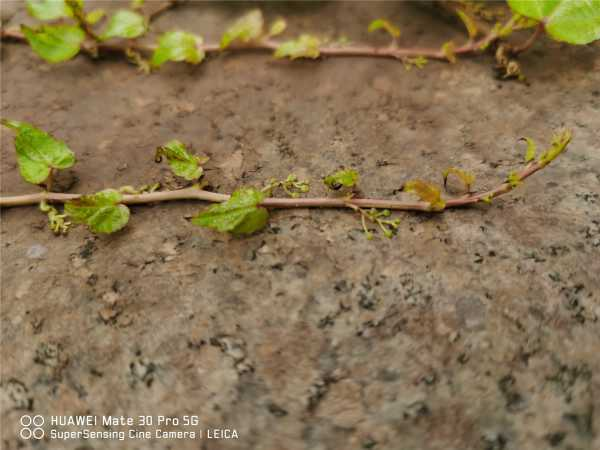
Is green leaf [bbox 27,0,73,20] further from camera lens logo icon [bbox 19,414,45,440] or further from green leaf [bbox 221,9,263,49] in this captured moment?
camera lens logo icon [bbox 19,414,45,440]

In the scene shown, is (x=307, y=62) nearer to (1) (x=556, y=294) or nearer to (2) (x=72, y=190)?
(2) (x=72, y=190)

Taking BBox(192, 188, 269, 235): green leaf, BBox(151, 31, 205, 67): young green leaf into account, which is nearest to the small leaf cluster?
BBox(151, 31, 205, 67): young green leaf

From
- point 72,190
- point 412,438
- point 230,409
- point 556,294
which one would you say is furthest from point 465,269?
point 72,190

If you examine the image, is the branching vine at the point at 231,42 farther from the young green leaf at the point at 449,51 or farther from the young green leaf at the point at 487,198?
the young green leaf at the point at 487,198

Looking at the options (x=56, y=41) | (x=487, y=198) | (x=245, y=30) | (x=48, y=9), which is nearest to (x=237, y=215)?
(x=487, y=198)

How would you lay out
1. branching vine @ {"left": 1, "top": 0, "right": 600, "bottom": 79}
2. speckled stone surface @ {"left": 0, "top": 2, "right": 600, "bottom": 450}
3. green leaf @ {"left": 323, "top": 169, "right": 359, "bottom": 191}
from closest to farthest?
speckled stone surface @ {"left": 0, "top": 2, "right": 600, "bottom": 450} → green leaf @ {"left": 323, "top": 169, "right": 359, "bottom": 191} → branching vine @ {"left": 1, "top": 0, "right": 600, "bottom": 79}
